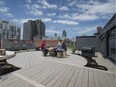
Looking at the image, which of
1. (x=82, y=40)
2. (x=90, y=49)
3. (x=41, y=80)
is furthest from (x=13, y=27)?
(x=41, y=80)

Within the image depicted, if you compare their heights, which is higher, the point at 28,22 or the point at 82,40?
the point at 28,22

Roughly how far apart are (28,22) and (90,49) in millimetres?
88566

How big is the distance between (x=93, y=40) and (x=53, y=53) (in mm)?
→ 15223

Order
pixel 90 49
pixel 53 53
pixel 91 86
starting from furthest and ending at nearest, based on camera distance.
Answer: pixel 90 49, pixel 53 53, pixel 91 86

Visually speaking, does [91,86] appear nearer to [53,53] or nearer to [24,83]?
[24,83]

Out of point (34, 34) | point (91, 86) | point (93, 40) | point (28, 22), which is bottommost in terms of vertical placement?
point (91, 86)

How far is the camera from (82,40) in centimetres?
2838

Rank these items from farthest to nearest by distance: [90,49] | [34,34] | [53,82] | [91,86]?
[34,34] < [90,49] < [53,82] < [91,86]

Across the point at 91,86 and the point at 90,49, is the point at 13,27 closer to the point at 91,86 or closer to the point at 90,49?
the point at 90,49

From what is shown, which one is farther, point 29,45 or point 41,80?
point 29,45

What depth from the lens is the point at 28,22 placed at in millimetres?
102062

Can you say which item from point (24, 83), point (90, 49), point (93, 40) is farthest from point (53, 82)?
point (93, 40)

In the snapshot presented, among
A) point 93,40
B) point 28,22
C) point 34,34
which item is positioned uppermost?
point 28,22

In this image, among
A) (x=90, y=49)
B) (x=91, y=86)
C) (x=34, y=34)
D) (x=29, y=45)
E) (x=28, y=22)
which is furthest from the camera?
(x=34, y=34)
